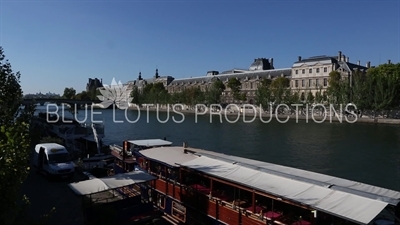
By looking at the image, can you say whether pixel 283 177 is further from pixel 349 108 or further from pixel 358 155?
pixel 349 108

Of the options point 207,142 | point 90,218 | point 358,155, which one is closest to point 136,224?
point 90,218

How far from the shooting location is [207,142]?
3456cm

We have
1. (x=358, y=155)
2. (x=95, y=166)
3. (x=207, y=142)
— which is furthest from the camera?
(x=207, y=142)

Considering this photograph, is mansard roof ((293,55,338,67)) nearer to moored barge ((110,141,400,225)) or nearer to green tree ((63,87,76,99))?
moored barge ((110,141,400,225))

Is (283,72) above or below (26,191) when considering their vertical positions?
above

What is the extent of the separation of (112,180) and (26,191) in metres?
5.50

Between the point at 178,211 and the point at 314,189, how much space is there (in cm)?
512

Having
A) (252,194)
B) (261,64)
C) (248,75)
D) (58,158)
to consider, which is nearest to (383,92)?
(248,75)

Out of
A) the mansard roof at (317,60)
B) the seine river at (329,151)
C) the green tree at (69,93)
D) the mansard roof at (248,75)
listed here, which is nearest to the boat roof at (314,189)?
the seine river at (329,151)

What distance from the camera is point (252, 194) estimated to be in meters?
9.29

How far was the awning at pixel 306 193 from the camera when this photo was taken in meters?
6.96

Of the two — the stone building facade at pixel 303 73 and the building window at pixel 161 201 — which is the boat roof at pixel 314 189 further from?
the stone building facade at pixel 303 73

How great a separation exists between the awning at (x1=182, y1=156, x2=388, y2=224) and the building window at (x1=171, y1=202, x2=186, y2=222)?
5.23 ft

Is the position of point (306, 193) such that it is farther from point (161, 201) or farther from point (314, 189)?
point (161, 201)
